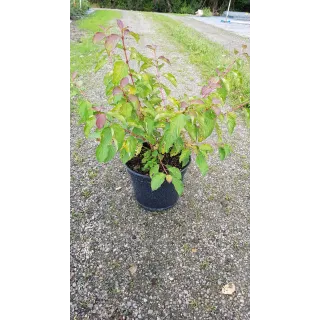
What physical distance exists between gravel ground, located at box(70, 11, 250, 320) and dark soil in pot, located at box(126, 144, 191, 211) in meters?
0.09

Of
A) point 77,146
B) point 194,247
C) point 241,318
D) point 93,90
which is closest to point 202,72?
point 93,90

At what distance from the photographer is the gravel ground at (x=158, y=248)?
4.59 feet

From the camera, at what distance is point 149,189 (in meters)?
1.66

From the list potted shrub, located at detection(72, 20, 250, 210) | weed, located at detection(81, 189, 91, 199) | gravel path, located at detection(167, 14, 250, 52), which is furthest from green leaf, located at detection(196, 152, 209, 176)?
gravel path, located at detection(167, 14, 250, 52)

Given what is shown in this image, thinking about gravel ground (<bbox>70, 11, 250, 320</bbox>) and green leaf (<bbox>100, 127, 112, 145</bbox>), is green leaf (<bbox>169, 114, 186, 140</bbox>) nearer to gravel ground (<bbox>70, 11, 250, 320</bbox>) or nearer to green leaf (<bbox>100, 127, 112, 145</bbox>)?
green leaf (<bbox>100, 127, 112, 145</bbox>)

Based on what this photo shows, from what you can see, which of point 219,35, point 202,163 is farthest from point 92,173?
point 219,35

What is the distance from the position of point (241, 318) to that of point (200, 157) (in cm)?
98

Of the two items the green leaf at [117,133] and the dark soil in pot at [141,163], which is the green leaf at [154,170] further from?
the green leaf at [117,133]

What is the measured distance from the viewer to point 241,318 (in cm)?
138

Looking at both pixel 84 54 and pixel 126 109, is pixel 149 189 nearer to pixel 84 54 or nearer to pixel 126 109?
pixel 126 109

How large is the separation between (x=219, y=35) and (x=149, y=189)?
758cm

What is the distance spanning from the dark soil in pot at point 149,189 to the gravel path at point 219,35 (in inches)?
202

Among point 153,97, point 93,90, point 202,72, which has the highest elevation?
point 153,97

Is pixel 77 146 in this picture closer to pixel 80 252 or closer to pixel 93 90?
pixel 80 252
